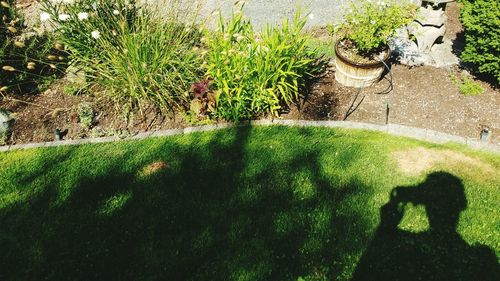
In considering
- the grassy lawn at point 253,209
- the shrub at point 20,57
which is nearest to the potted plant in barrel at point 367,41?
the grassy lawn at point 253,209

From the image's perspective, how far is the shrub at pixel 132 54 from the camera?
16.7ft

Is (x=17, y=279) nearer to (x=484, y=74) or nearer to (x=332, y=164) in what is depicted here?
(x=332, y=164)

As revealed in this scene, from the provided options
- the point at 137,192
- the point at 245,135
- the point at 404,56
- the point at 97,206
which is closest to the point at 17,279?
the point at 97,206

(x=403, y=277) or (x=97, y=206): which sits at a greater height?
(x=97, y=206)

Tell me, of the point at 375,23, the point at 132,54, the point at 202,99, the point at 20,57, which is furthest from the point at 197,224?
the point at 20,57

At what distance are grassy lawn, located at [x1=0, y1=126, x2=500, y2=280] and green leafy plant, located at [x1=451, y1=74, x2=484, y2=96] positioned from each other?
135cm

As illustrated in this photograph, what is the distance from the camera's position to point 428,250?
370cm

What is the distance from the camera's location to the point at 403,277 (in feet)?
11.5

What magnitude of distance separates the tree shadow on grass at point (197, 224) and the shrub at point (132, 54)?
1.15 m

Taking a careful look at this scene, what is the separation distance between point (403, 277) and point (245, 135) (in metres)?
2.54

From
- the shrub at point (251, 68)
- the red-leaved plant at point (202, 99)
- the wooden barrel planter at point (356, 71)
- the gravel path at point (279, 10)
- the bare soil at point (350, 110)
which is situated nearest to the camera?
the shrub at point (251, 68)

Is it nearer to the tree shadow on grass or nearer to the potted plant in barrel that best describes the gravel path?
the potted plant in barrel

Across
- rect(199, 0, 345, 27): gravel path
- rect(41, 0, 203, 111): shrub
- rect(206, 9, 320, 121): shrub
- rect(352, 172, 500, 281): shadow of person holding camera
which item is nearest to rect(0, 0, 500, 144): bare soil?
rect(41, 0, 203, 111): shrub

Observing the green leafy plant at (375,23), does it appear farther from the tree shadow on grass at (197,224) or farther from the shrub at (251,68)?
the tree shadow on grass at (197,224)
